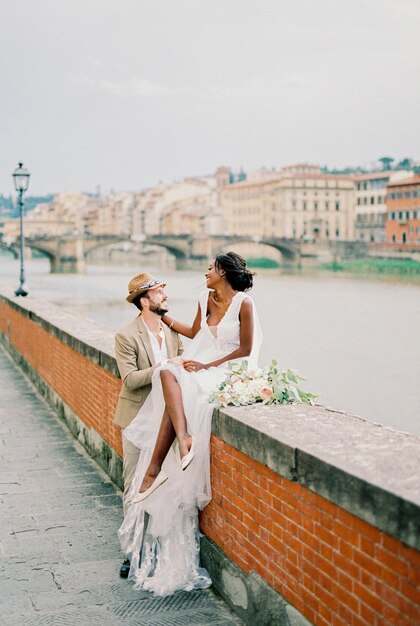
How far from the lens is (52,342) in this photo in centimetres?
700

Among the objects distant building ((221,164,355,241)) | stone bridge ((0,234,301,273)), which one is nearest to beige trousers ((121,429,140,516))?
stone bridge ((0,234,301,273))

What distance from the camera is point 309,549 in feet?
7.68

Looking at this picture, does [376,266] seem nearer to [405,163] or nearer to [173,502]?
[405,163]

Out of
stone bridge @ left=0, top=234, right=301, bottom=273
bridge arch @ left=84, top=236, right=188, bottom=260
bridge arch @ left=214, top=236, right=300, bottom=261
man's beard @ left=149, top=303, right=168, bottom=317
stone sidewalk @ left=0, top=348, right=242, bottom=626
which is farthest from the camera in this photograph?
bridge arch @ left=214, top=236, right=300, bottom=261

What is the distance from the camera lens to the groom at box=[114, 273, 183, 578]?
10.9 feet

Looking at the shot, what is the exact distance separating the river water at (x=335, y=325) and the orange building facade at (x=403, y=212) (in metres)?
23.8

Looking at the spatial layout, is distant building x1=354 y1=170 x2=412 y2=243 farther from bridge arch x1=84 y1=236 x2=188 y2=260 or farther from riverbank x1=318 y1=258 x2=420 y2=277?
bridge arch x1=84 y1=236 x2=188 y2=260

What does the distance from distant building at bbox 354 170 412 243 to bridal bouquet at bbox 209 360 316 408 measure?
268 ft

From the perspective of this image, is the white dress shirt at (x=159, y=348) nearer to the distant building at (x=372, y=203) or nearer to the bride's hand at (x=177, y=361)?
the bride's hand at (x=177, y=361)

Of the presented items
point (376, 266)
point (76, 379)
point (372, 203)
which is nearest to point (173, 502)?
point (76, 379)

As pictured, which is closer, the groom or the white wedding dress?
the white wedding dress

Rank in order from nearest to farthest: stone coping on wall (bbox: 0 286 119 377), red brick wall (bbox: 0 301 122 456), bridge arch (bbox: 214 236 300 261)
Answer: red brick wall (bbox: 0 301 122 456)
stone coping on wall (bbox: 0 286 119 377)
bridge arch (bbox: 214 236 300 261)

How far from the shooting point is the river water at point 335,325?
16.4m

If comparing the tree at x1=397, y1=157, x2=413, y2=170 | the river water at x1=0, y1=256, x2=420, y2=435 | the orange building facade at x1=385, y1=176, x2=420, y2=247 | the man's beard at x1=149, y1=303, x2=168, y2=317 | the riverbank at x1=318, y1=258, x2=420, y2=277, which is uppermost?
the tree at x1=397, y1=157, x2=413, y2=170
